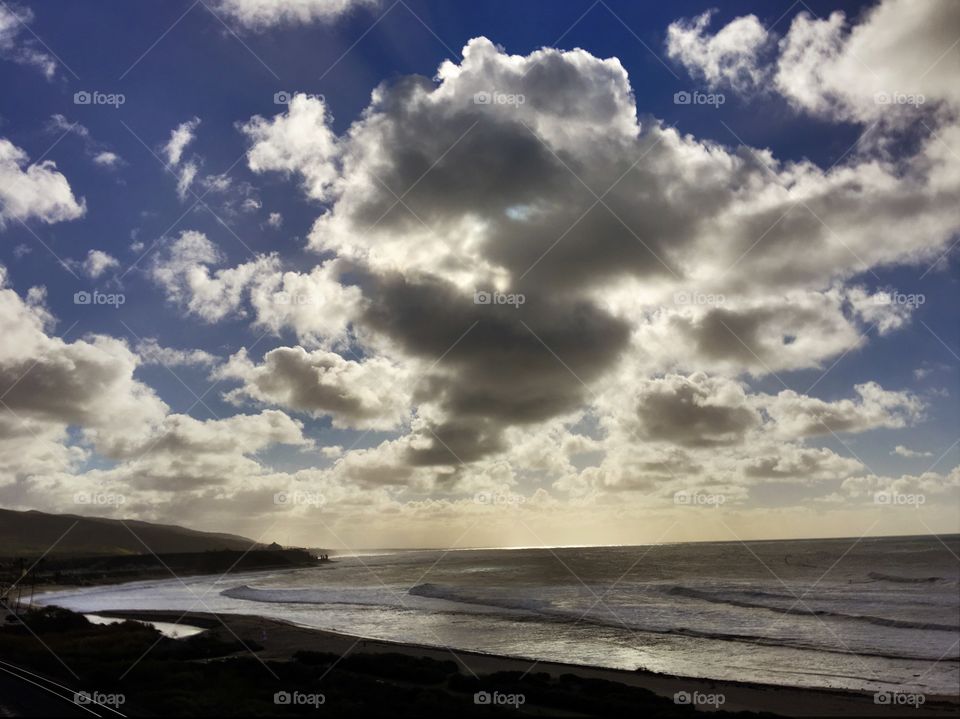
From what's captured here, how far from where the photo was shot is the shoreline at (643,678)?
22.5 meters

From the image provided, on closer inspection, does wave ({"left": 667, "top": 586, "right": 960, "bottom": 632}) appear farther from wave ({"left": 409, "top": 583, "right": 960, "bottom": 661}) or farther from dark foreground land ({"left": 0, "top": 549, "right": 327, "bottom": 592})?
dark foreground land ({"left": 0, "top": 549, "right": 327, "bottom": 592})

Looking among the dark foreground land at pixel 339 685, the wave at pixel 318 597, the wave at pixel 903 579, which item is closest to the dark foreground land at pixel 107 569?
the wave at pixel 318 597

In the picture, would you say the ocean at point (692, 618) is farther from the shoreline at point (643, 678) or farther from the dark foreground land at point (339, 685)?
the dark foreground land at point (339, 685)

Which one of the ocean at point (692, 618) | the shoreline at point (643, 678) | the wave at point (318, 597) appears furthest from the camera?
the wave at point (318, 597)

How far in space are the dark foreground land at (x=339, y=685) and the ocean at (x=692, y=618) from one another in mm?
3803

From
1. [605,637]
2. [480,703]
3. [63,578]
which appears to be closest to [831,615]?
[605,637]

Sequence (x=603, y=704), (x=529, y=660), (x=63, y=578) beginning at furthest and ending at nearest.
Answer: (x=63, y=578) → (x=529, y=660) → (x=603, y=704)

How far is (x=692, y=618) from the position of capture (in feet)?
164

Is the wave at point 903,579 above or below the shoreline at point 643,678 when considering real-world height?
above

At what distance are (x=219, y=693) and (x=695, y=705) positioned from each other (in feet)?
55.5

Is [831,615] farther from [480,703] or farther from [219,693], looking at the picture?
[219,693]

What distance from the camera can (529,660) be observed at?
32.6 meters

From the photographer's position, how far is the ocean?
103ft

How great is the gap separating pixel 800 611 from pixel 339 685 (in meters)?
41.9
